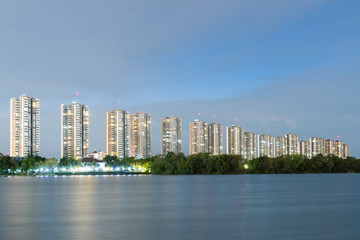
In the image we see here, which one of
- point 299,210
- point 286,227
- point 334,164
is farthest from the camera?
point 334,164

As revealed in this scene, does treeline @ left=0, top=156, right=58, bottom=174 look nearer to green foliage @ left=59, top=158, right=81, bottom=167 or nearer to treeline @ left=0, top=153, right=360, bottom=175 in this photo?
treeline @ left=0, top=153, right=360, bottom=175

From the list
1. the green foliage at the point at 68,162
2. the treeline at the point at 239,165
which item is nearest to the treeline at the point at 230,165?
the treeline at the point at 239,165

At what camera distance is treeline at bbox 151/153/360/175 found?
507ft

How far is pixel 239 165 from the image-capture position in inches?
6088

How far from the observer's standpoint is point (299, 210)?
30.6m

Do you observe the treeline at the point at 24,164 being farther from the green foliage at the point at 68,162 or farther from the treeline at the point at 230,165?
the green foliage at the point at 68,162

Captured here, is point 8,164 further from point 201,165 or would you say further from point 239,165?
point 239,165

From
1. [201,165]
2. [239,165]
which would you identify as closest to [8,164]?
[201,165]

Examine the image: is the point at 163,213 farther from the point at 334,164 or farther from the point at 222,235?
the point at 334,164

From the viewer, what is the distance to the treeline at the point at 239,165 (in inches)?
6083

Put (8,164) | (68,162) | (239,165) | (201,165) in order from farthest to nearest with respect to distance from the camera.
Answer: (68,162), (8,164), (201,165), (239,165)

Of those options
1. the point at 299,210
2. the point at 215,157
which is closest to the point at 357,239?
the point at 299,210

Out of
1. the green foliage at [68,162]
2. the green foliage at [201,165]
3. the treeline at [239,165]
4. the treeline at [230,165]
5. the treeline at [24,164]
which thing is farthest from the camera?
the green foliage at [68,162]

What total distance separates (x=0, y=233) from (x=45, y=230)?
1.90 m
